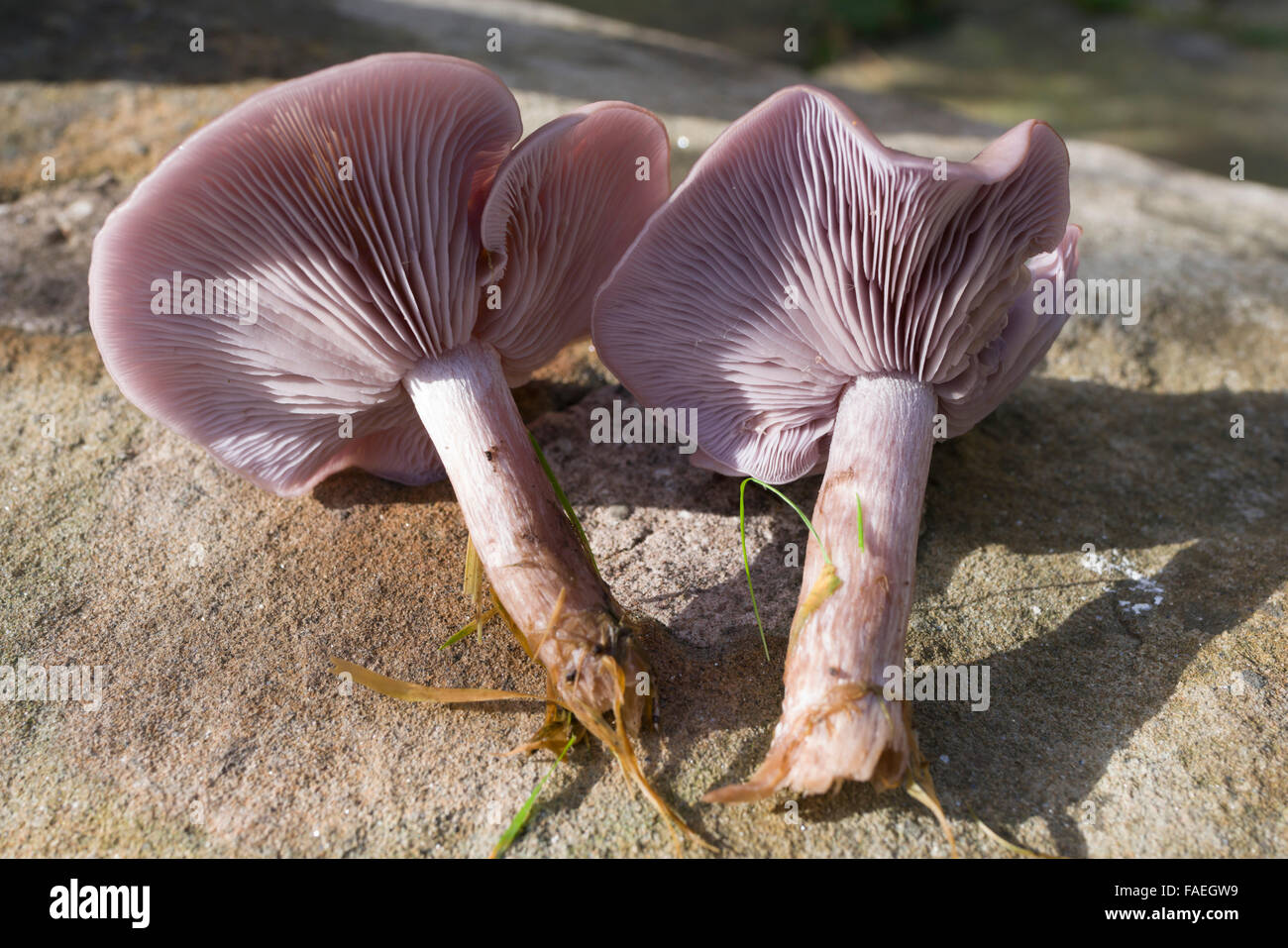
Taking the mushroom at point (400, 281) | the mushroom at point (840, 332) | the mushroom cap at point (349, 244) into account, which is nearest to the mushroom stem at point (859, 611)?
the mushroom at point (840, 332)

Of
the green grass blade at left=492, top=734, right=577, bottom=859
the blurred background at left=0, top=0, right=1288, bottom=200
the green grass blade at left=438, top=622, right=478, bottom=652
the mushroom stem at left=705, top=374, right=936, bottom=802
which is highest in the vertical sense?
the blurred background at left=0, top=0, right=1288, bottom=200

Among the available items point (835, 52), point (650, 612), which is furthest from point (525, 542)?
point (835, 52)

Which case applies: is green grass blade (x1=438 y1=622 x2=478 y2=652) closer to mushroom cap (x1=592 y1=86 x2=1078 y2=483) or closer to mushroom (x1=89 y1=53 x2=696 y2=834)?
mushroom (x1=89 y1=53 x2=696 y2=834)

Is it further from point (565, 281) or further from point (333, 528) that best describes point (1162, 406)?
point (333, 528)

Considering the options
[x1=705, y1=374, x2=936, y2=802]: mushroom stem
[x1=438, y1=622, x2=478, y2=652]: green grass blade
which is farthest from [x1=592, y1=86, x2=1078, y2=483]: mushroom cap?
[x1=438, y1=622, x2=478, y2=652]: green grass blade

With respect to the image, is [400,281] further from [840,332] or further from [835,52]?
[835,52]

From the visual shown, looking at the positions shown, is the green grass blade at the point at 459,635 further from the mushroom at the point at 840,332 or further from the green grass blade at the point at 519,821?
the mushroom at the point at 840,332
